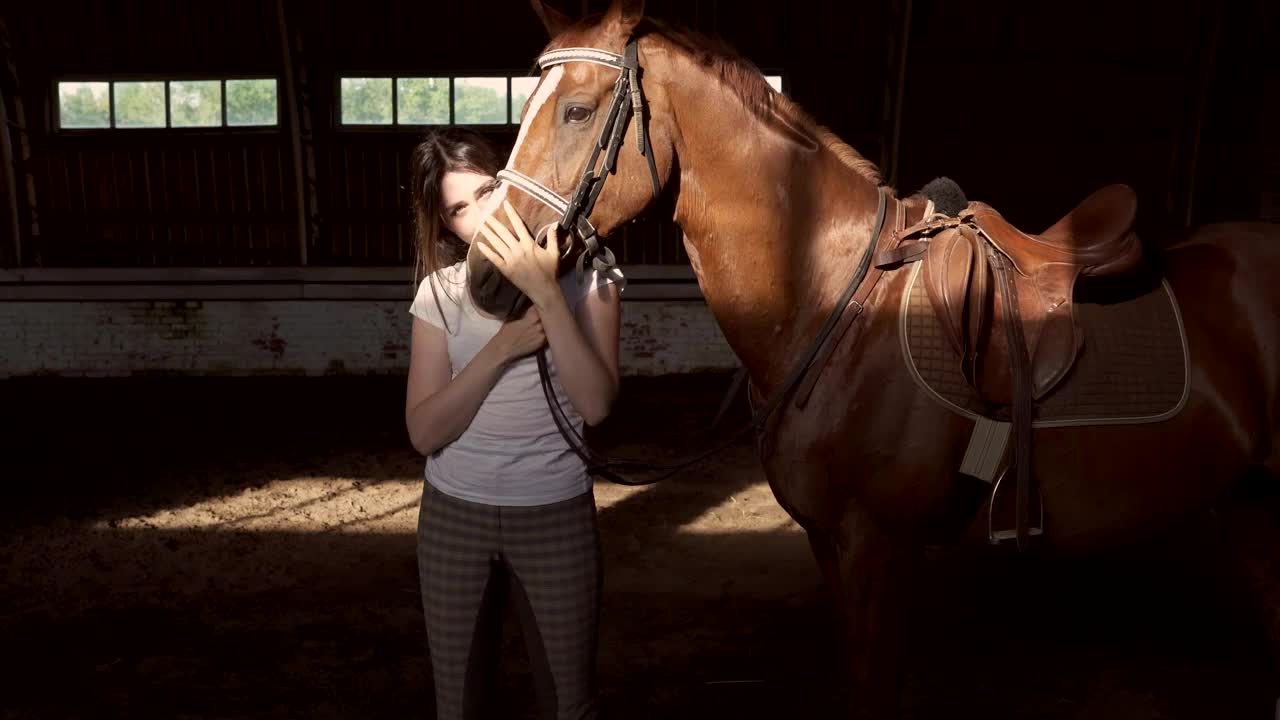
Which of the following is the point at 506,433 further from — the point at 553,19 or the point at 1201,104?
the point at 1201,104

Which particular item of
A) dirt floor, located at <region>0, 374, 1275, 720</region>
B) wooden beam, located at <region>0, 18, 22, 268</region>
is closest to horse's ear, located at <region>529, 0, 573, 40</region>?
dirt floor, located at <region>0, 374, 1275, 720</region>

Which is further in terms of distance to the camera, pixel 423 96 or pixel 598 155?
pixel 423 96

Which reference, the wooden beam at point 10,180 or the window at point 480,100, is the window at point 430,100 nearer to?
the window at point 480,100

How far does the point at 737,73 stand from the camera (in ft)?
6.56

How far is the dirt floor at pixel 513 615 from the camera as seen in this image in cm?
299

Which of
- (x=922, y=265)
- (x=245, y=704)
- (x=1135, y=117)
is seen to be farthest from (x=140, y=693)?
(x=1135, y=117)

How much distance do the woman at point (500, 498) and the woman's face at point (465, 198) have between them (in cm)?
9

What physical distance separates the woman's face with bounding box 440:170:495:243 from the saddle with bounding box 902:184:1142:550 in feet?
2.97

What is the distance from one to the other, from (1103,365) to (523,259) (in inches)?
51.2

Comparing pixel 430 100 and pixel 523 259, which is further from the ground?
pixel 430 100

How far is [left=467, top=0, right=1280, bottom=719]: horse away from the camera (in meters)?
1.89

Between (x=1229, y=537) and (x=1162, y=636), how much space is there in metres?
1.06

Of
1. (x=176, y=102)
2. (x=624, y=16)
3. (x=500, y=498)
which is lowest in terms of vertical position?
(x=500, y=498)

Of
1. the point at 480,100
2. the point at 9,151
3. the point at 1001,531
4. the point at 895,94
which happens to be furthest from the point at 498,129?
the point at 1001,531
